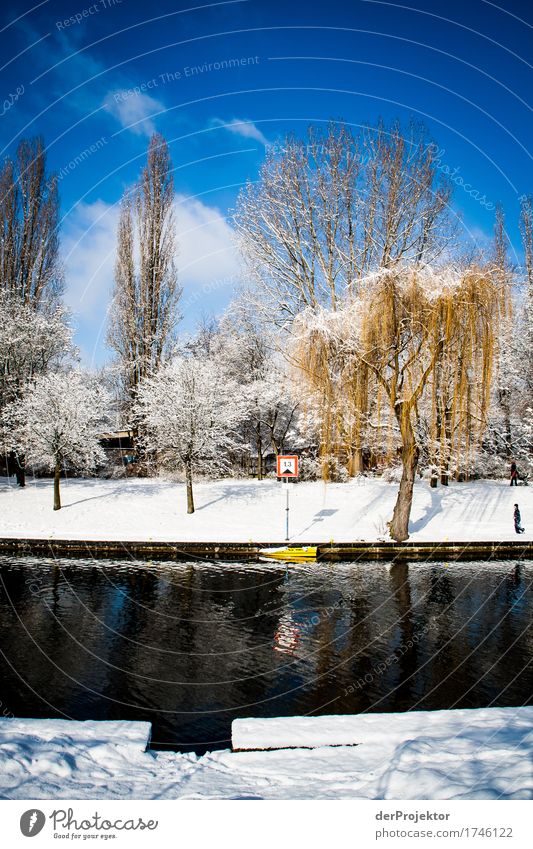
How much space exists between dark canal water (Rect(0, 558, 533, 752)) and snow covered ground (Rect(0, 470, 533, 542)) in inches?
151

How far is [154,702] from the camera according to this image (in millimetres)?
8625

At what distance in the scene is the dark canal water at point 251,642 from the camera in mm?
8547

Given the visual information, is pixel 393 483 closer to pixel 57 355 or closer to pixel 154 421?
pixel 154 421

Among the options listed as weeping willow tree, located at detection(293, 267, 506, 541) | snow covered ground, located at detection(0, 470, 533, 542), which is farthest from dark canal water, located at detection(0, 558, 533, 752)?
weeping willow tree, located at detection(293, 267, 506, 541)

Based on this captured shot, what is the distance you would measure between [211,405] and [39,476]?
52.3 ft

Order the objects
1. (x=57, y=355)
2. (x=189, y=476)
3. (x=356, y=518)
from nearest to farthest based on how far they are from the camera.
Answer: (x=356, y=518), (x=189, y=476), (x=57, y=355)

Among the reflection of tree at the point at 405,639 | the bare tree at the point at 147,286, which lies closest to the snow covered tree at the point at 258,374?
the bare tree at the point at 147,286

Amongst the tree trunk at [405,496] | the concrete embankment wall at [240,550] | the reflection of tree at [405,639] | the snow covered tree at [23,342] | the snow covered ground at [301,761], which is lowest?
the reflection of tree at [405,639]

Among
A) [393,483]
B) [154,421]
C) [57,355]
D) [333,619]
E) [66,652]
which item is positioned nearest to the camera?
[66,652]

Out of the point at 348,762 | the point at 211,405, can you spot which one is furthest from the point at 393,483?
the point at 348,762

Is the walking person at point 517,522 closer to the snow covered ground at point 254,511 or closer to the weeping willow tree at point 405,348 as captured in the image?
the snow covered ground at point 254,511

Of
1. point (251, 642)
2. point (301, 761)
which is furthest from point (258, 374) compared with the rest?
point (301, 761)

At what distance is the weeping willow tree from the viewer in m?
16.5

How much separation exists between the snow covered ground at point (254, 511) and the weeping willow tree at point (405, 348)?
3.94 m
